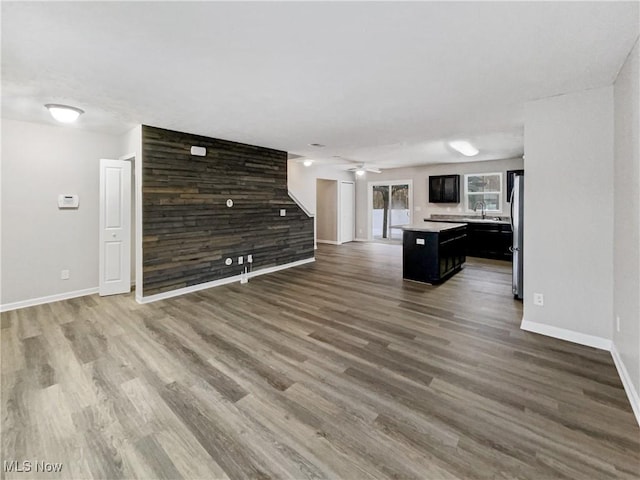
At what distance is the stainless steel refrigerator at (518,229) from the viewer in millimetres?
4043

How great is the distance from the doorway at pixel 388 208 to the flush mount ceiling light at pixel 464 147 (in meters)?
2.79

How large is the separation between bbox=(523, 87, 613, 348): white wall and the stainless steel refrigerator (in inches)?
40.7

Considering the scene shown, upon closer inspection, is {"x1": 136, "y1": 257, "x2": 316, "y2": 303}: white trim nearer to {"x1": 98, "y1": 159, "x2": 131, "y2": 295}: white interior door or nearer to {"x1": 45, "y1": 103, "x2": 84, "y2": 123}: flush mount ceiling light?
{"x1": 98, "y1": 159, "x2": 131, "y2": 295}: white interior door

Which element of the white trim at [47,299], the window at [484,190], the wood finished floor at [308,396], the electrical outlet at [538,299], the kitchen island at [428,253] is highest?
the window at [484,190]

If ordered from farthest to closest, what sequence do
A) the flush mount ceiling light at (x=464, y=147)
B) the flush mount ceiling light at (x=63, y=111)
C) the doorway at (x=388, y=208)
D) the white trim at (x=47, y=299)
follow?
the doorway at (x=388, y=208)
the flush mount ceiling light at (x=464, y=147)
the white trim at (x=47, y=299)
the flush mount ceiling light at (x=63, y=111)

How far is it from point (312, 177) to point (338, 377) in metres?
7.18

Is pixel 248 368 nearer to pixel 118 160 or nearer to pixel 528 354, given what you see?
pixel 528 354

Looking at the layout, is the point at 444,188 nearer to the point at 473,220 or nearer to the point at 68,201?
the point at 473,220

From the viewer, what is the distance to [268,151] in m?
5.88

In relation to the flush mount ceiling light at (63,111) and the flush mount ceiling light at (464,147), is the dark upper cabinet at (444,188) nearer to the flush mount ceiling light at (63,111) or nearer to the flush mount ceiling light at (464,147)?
the flush mount ceiling light at (464,147)

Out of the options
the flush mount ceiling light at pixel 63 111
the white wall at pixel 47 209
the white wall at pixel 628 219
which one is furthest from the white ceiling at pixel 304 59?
the white wall at pixel 47 209

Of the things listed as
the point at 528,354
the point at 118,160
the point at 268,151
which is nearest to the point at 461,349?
the point at 528,354

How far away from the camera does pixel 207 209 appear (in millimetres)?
4910

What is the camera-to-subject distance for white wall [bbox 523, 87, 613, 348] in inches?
108
